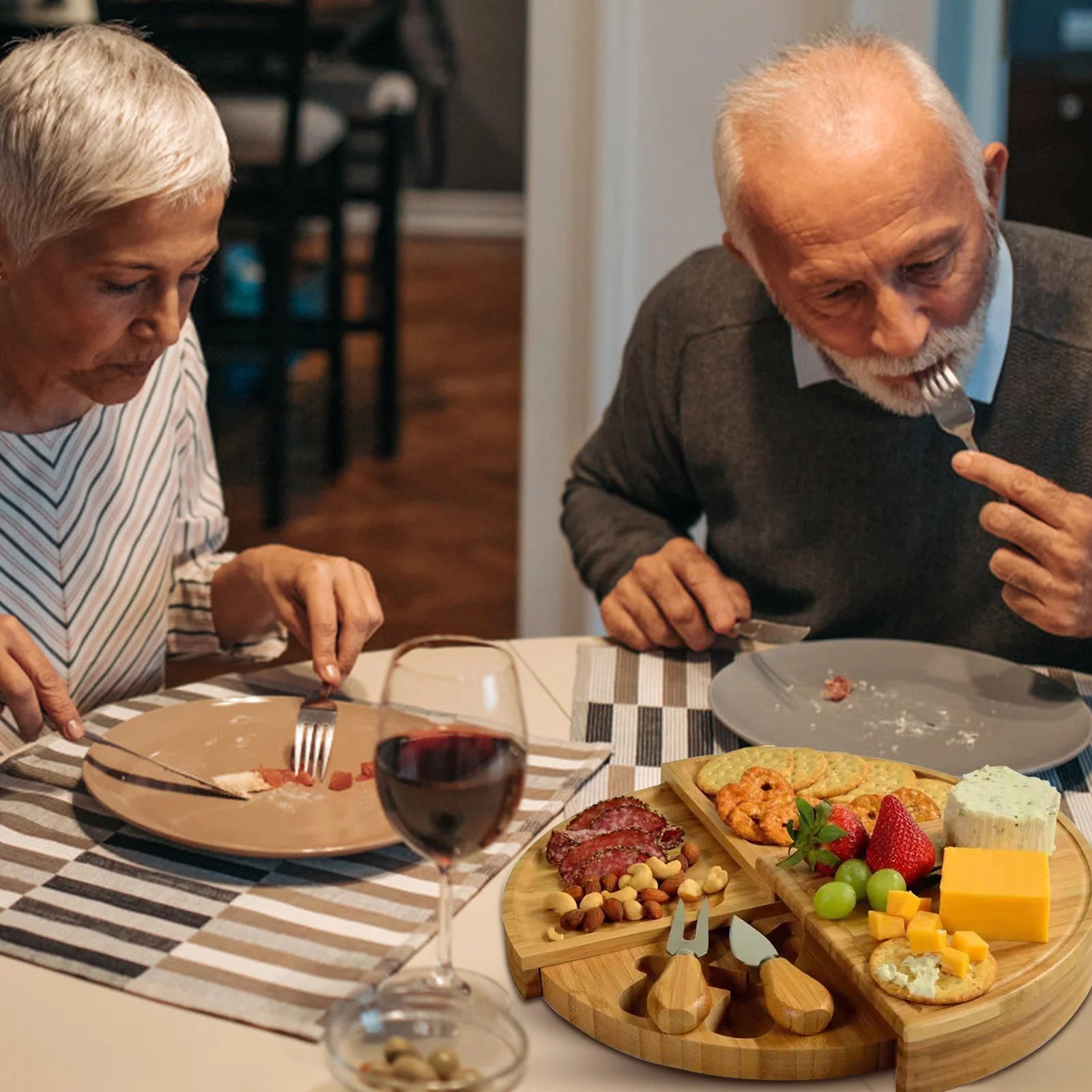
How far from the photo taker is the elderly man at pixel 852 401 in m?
1.50

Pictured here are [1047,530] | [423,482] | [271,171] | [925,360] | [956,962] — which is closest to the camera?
[956,962]

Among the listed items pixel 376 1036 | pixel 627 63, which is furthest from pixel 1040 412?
pixel 627 63

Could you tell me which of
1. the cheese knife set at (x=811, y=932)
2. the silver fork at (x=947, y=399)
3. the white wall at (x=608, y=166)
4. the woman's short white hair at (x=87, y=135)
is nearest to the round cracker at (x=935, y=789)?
the cheese knife set at (x=811, y=932)

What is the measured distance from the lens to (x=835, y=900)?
958 millimetres

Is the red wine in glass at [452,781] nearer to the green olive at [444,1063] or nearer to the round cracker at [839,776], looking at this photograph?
the green olive at [444,1063]

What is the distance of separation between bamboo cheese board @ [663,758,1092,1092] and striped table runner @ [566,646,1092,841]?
0.21m

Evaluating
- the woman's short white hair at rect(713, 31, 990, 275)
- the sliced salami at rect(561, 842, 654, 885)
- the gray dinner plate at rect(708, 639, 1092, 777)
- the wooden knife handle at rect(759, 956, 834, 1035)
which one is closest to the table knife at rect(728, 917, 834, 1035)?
the wooden knife handle at rect(759, 956, 834, 1035)

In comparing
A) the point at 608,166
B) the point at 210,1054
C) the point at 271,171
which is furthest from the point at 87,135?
the point at 271,171

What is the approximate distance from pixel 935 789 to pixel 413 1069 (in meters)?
0.51

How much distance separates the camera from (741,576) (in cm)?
182

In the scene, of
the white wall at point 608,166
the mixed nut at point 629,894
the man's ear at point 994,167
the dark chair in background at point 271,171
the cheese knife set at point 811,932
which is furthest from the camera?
the dark chair in background at point 271,171

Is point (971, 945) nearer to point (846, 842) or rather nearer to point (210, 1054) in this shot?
point (846, 842)

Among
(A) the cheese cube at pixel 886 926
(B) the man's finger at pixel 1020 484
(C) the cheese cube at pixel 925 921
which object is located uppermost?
(B) the man's finger at pixel 1020 484

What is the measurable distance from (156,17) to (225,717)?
288cm
